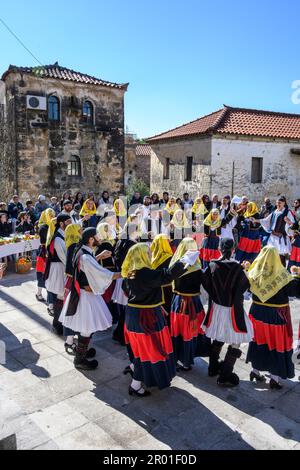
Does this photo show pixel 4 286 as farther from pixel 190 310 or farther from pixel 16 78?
pixel 16 78

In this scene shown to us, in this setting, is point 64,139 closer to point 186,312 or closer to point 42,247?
point 42,247

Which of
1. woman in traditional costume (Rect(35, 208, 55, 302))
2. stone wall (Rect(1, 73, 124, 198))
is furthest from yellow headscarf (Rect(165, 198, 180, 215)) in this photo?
stone wall (Rect(1, 73, 124, 198))

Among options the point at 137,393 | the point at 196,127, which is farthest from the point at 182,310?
the point at 196,127

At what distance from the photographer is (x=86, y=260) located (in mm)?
4871

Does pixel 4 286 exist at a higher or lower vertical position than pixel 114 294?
lower

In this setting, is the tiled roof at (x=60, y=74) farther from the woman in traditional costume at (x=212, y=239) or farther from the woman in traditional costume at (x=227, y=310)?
the woman in traditional costume at (x=227, y=310)

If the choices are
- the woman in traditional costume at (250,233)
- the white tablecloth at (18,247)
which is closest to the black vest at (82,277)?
the white tablecloth at (18,247)

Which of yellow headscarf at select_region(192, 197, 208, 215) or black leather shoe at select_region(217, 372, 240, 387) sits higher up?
yellow headscarf at select_region(192, 197, 208, 215)

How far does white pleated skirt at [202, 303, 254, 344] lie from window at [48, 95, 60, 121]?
1638 centimetres

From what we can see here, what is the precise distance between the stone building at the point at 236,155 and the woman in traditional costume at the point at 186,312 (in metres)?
14.2

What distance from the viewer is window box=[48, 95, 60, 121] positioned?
18.9 m

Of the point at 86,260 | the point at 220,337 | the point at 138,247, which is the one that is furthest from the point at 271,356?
the point at 86,260

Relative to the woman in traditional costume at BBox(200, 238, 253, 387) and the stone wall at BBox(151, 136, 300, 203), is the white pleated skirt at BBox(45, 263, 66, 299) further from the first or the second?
the stone wall at BBox(151, 136, 300, 203)

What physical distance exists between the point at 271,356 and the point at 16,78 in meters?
17.1
